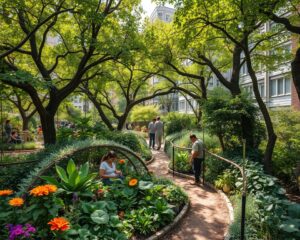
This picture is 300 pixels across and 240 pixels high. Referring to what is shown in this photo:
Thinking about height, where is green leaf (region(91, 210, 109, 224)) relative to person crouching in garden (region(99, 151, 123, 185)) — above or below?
below

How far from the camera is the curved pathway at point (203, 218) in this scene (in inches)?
218

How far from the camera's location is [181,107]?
49.5 m

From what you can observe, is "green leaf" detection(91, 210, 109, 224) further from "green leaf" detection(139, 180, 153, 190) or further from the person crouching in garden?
the person crouching in garden

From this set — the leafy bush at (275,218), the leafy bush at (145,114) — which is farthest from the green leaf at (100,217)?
the leafy bush at (145,114)

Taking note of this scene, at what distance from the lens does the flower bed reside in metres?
4.00

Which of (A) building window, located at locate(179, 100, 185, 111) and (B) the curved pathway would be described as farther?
(A) building window, located at locate(179, 100, 185, 111)

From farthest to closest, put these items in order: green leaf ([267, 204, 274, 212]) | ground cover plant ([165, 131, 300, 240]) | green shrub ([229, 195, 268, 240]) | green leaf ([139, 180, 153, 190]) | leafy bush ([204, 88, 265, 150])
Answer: leafy bush ([204, 88, 265, 150])
green leaf ([139, 180, 153, 190])
green shrub ([229, 195, 268, 240])
green leaf ([267, 204, 274, 212])
ground cover plant ([165, 131, 300, 240])

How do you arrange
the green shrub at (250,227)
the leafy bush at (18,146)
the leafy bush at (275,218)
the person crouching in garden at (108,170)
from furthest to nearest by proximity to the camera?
the leafy bush at (18,146) → the person crouching in garden at (108,170) → the green shrub at (250,227) → the leafy bush at (275,218)

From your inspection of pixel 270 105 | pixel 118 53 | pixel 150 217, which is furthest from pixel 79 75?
pixel 270 105

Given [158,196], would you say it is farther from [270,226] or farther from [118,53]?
[118,53]

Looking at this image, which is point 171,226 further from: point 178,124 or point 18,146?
point 18,146

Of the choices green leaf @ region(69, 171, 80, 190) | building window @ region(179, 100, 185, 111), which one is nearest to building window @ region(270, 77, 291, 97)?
green leaf @ region(69, 171, 80, 190)

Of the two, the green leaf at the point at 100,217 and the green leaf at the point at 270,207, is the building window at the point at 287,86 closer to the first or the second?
the green leaf at the point at 270,207

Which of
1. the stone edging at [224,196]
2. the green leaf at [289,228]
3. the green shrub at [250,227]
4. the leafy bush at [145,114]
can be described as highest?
the leafy bush at [145,114]
